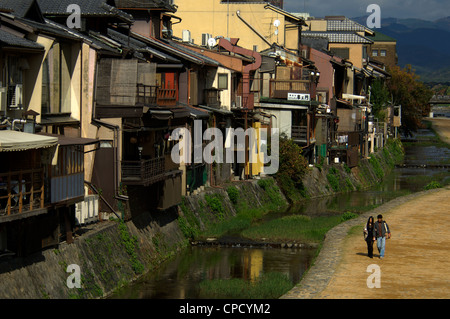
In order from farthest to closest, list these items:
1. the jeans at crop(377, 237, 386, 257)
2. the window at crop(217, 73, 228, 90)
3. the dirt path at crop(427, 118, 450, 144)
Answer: the dirt path at crop(427, 118, 450, 144) < the window at crop(217, 73, 228, 90) < the jeans at crop(377, 237, 386, 257)

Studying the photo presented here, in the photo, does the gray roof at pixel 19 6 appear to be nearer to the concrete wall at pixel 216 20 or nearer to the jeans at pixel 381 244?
the jeans at pixel 381 244

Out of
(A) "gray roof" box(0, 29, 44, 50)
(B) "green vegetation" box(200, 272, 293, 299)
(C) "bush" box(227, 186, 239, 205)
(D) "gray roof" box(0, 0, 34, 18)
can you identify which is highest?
(D) "gray roof" box(0, 0, 34, 18)

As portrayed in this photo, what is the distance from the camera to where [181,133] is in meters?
43.2

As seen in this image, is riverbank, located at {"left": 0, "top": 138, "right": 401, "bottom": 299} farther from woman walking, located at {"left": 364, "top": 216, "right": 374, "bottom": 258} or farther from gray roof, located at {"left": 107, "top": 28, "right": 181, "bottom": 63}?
woman walking, located at {"left": 364, "top": 216, "right": 374, "bottom": 258}

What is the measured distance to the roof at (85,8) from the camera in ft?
118

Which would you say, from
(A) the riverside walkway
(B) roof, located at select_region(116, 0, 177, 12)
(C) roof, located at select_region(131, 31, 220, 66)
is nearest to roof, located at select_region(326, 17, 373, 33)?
(C) roof, located at select_region(131, 31, 220, 66)

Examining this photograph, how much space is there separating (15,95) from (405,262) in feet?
52.6

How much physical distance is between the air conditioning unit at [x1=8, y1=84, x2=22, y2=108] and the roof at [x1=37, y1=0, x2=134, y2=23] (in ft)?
29.4

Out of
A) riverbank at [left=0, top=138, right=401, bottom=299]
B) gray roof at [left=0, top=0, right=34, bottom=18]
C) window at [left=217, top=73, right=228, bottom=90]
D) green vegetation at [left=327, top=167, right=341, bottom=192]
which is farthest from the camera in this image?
green vegetation at [left=327, top=167, right=341, bottom=192]

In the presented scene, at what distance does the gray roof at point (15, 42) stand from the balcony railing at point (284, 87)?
36.9m

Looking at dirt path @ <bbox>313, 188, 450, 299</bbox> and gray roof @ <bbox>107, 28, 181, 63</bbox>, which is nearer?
dirt path @ <bbox>313, 188, 450, 299</bbox>

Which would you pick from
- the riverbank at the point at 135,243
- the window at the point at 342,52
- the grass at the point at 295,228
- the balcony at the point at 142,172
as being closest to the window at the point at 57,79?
the balcony at the point at 142,172

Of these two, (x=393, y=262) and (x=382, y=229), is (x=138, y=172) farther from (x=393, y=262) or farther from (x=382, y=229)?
(x=393, y=262)

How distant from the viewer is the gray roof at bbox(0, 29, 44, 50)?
25.5 m
